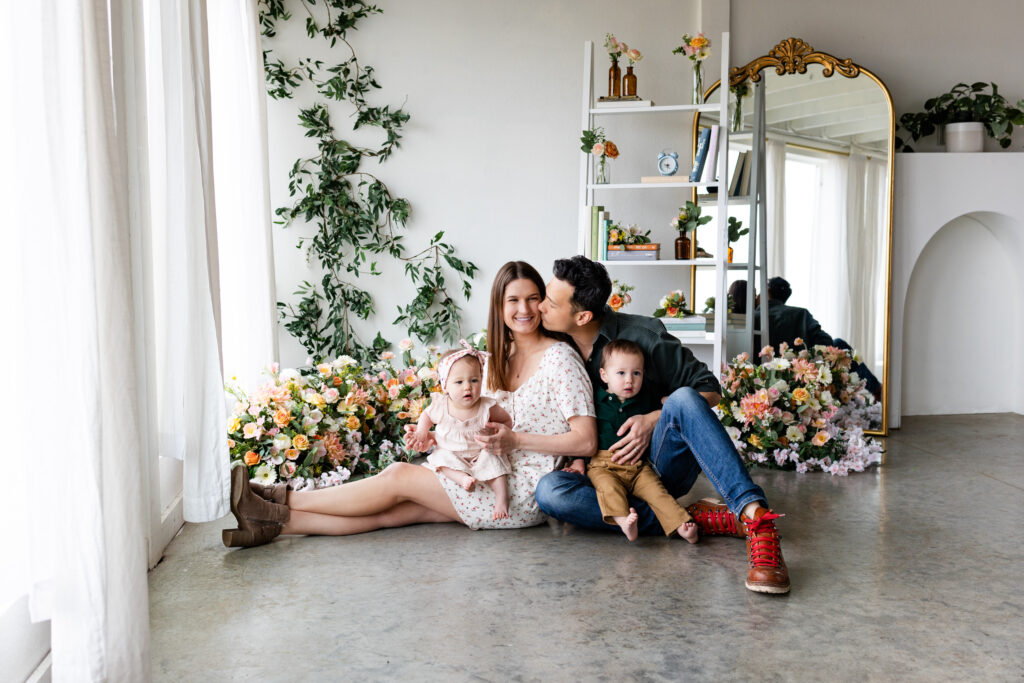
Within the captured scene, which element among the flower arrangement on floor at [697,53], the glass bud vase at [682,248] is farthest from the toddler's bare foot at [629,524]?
the flower arrangement on floor at [697,53]

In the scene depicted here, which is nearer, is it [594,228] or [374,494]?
[374,494]

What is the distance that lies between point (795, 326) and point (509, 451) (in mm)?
2838

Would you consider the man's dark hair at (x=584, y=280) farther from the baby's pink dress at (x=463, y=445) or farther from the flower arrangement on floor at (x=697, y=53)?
the flower arrangement on floor at (x=697, y=53)

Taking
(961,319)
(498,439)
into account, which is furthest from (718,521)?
(961,319)

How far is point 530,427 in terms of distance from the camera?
9.96 ft

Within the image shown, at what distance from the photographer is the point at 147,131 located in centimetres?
270

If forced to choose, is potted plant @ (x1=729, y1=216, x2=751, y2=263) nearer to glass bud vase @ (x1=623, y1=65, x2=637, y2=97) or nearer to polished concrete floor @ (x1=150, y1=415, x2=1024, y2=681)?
glass bud vase @ (x1=623, y1=65, x2=637, y2=97)

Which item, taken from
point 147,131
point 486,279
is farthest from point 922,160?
point 147,131

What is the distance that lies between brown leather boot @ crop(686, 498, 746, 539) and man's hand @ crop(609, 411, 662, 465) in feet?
1.06

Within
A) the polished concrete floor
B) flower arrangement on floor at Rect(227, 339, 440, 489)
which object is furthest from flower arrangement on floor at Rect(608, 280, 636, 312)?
the polished concrete floor

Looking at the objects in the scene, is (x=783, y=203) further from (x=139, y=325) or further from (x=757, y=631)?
(x=139, y=325)

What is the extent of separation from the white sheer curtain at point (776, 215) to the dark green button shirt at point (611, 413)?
249cm

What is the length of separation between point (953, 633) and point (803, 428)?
6.57 ft

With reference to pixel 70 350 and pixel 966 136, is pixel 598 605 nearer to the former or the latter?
pixel 70 350
